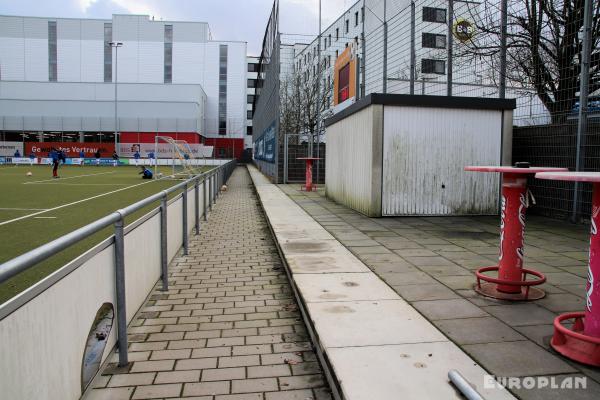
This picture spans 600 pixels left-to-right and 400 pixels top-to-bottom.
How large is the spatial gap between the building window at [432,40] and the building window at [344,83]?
2.46 metres

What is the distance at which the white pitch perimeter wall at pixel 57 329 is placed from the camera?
6.73 feet

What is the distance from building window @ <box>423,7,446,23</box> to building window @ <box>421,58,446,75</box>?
0.99 meters

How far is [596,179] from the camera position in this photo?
2877 mm

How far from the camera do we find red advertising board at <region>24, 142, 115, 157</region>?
5769 centimetres

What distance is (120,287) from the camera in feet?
11.7

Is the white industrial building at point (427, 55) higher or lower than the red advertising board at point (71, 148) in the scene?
higher

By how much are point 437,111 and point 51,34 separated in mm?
78656

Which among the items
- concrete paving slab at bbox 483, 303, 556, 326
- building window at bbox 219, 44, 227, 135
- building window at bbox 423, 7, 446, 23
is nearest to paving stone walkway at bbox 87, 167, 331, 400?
concrete paving slab at bbox 483, 303, 556, 326

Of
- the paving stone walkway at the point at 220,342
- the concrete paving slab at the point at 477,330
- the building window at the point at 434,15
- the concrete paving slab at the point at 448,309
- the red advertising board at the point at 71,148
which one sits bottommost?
the paving stone walkway at the point at 220,342

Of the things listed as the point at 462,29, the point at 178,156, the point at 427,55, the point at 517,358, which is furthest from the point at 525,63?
the point at 178,156

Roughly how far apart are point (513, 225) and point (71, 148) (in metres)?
60.7

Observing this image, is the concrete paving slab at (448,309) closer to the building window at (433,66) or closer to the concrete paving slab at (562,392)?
the concrete paving slab at (562,392)

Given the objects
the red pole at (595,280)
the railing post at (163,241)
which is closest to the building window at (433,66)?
the railing post at (163,241)

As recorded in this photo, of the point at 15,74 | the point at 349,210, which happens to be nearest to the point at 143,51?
the point at 15,74
